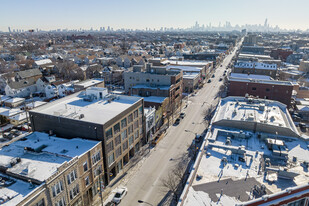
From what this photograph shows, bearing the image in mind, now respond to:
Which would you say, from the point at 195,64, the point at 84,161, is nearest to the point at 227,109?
the point at 84,161

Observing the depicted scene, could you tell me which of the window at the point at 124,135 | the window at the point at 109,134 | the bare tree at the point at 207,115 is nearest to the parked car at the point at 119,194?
the window at the point at 109,134

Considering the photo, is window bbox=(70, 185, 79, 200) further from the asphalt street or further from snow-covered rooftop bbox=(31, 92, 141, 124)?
snow-covered rooftop bbox=(31, 92, 141, 124)

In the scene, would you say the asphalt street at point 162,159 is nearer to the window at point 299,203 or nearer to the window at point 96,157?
the window at point 96,157

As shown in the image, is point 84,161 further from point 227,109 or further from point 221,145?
point 227,109

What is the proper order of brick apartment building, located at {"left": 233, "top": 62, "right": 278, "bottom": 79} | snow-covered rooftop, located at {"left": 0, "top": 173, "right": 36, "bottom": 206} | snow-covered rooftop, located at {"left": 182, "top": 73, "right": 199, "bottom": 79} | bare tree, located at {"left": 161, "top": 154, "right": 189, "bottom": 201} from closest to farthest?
snow-covered rooftop, located at {"left": 0, "top": 173, "right": 36, "bottom": 206} < bare tree, located at {"left": 161, "top": 154, "right": 189, "bottom": 201} < brick apartment building, located at {"left": 233, "top": 62, "right": 278, "bottom": 79} < snow-covered rooftop, located at {"left": 182, "top": 73, "right": 199, "bottom": 79}

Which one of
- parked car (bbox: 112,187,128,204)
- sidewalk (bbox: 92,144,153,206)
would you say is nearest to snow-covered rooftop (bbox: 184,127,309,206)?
parked car (bbox: 112,187,128,204)

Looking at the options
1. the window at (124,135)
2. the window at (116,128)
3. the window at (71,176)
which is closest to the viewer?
the window at (71,176)

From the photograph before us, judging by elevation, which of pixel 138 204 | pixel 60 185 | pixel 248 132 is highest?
pixel 248 132
